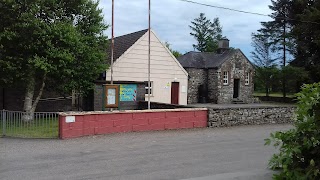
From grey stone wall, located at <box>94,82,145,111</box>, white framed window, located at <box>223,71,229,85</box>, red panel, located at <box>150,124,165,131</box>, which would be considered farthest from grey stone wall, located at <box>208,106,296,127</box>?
white framed window, located at <box>223,71,229,85</box>

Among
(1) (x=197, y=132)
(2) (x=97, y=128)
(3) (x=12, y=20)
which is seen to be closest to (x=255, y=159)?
(1) (x=197, y=132)

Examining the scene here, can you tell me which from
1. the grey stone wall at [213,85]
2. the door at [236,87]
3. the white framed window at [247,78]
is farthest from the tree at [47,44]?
the white framed window at [247,78]

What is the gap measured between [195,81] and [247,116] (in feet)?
57.9

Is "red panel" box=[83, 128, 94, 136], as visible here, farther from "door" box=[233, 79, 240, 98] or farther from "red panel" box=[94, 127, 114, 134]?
"door" box=[233, 79, 240, 98]

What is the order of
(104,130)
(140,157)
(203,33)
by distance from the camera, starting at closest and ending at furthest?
(140,157), (104,130), (203,33)

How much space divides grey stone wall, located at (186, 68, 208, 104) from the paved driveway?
67.5 feet

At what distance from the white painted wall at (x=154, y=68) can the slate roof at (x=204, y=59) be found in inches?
312

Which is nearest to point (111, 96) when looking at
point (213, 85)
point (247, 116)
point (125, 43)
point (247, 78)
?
point (247, 116)

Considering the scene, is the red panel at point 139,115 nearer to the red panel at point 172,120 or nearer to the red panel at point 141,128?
the red panel at point 141,128

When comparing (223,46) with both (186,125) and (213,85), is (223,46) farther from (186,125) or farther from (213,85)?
(186,125)

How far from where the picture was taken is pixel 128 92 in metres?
22.4

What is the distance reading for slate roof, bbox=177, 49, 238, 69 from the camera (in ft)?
117

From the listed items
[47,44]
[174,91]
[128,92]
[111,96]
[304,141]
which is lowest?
[304,141]

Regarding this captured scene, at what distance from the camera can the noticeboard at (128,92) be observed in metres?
22.1
